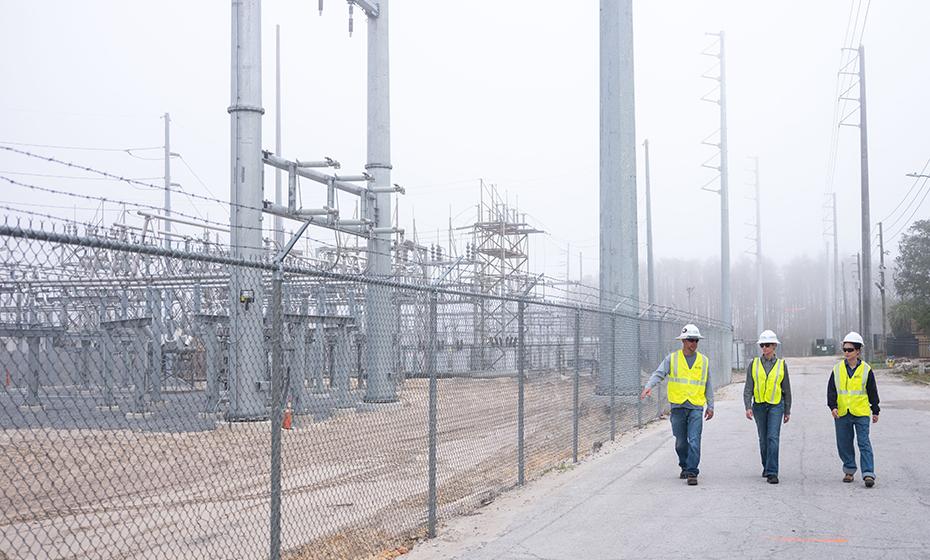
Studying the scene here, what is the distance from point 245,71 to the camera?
17.8m

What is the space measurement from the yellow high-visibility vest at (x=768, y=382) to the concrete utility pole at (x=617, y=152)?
39.9 ft

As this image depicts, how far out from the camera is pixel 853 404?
11.0 m

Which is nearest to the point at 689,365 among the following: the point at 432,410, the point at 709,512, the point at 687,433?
the point at 687,433

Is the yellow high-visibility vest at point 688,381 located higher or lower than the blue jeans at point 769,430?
higher

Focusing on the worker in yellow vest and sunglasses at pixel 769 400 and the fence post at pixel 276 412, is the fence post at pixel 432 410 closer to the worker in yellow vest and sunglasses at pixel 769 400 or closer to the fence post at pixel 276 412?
→ the fence post at pixel 276 412

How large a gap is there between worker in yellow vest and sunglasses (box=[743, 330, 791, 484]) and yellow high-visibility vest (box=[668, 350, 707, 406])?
53 cm

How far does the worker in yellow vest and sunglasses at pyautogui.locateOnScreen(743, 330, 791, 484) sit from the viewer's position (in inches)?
449

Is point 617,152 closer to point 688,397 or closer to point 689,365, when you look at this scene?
point 689,365

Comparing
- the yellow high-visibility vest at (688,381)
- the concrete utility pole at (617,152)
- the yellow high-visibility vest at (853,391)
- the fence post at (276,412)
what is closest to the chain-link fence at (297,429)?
the fence post at (276,412)

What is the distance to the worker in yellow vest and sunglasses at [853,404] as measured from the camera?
1099 centimetres

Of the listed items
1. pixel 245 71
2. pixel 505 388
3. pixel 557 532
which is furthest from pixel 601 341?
pixel 245 71

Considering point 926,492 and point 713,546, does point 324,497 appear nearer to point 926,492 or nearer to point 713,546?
point 713,546

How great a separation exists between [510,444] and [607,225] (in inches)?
426

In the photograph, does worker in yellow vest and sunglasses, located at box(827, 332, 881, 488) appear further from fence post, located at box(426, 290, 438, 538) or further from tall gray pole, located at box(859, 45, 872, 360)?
tall gray pole, located at box(859, 45, 872, 360)
